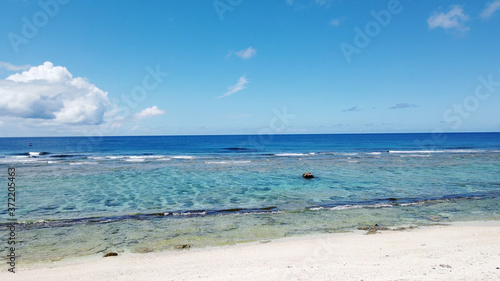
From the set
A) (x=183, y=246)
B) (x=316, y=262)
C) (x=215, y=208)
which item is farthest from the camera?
(x=215, y=208)

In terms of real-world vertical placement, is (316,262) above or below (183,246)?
above

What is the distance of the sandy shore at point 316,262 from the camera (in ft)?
23.2

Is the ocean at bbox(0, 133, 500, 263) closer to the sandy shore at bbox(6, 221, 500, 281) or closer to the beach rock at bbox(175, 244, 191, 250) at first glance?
the beach rock at bbox(175, 244, 191, 250)

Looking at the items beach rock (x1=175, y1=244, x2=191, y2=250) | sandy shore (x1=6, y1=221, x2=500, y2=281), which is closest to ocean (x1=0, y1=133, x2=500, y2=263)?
beach rock (x1=175, y1=244, x2=191, y2=250)

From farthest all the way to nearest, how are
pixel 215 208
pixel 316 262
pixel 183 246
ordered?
pixel 215 208
pixel 183 246
pixel 316 262

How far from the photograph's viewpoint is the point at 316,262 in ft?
26.7

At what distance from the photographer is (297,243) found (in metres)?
10.1

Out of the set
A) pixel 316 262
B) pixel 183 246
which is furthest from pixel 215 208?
pixel 316 262

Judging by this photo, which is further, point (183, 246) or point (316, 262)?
point (183, 246)

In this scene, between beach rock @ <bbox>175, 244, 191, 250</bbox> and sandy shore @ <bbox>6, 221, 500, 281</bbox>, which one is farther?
beach rock @ <bbox>175, 244, 191, 250</bbox>

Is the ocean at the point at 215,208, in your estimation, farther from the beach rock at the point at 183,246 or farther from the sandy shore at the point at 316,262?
the sandy shore at the point at 316,262

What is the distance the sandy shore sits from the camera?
7.07m

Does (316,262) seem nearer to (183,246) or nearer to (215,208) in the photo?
(183,246)

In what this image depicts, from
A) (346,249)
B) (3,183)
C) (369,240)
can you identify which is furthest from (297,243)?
(3,183)
